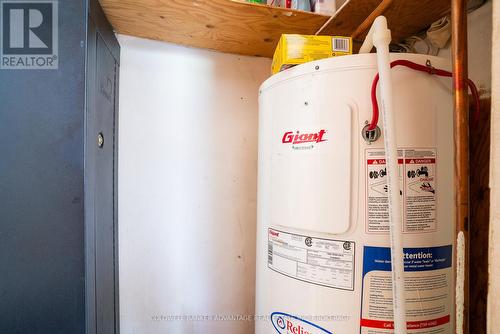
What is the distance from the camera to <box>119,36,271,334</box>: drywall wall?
99cm

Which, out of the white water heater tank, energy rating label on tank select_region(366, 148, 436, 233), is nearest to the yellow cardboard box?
the white water heater tank

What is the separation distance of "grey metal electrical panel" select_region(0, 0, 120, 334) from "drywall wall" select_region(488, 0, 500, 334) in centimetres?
81

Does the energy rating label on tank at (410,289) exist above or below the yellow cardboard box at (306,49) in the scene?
below

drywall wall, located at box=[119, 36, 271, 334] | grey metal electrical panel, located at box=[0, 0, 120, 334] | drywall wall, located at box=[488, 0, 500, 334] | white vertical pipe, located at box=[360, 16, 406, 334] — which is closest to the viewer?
drywall wall, located at box=[488, 0, 500, 334]

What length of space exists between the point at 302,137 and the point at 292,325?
18.1 inches

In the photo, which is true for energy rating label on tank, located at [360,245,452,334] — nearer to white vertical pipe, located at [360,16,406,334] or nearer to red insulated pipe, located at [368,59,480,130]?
white vertical pipe, located at [360,16,406,334]

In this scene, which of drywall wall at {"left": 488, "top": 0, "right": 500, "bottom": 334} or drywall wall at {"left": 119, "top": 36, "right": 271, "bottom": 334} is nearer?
drywall wall at {"left": 488, "top": 0, "right": 500, "bottom": 334}

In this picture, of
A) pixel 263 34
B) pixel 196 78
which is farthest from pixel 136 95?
pixel 263 34

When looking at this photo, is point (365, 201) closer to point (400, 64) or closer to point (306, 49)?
point (400, 64)

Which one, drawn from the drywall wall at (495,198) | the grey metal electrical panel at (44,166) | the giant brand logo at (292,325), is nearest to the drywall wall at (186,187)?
the grey metal electrical panel at (44,166)

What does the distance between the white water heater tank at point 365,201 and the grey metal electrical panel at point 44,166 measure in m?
0.55

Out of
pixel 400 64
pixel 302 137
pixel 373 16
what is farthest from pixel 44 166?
pixel 373 16

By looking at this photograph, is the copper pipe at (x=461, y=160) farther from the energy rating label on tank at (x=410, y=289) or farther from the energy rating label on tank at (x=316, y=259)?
the energy rating label on tank at (x=316, y=259)

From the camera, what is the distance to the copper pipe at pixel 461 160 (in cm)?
46
